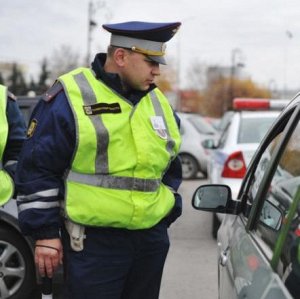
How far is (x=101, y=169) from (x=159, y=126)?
0.34m

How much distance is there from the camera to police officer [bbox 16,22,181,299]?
8.20ft

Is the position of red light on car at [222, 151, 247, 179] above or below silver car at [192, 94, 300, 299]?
below

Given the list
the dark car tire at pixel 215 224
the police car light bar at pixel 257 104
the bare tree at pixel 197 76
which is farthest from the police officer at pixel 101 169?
the bare tree at pixel 197 76

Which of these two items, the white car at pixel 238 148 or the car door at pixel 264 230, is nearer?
the car door at pixel 264 230

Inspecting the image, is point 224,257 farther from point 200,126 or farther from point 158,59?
point 200,126

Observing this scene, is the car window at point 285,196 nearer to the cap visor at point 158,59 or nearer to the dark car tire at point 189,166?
the cap visor at point 158,59

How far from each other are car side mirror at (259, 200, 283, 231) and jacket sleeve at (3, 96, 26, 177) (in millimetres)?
1713

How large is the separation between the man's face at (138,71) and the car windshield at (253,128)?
4.15 m

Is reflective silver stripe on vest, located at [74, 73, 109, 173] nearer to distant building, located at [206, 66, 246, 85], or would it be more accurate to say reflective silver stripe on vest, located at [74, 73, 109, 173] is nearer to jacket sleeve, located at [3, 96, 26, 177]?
jacket sleeve, located at [3, 96, 26, 177]

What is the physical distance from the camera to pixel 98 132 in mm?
2494

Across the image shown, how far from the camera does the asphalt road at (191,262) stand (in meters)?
5.02

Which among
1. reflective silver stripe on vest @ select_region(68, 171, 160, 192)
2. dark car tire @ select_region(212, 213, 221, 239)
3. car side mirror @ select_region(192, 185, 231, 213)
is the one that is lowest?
dark car tire @ select_region(212, 213, 221, 239)

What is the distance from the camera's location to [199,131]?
13883 millimetres

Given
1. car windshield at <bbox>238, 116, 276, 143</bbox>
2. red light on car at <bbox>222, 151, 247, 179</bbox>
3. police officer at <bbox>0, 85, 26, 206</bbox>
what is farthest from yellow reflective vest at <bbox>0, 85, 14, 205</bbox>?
car windshield at <bbox>238, 116, 276, 143</bbox>
